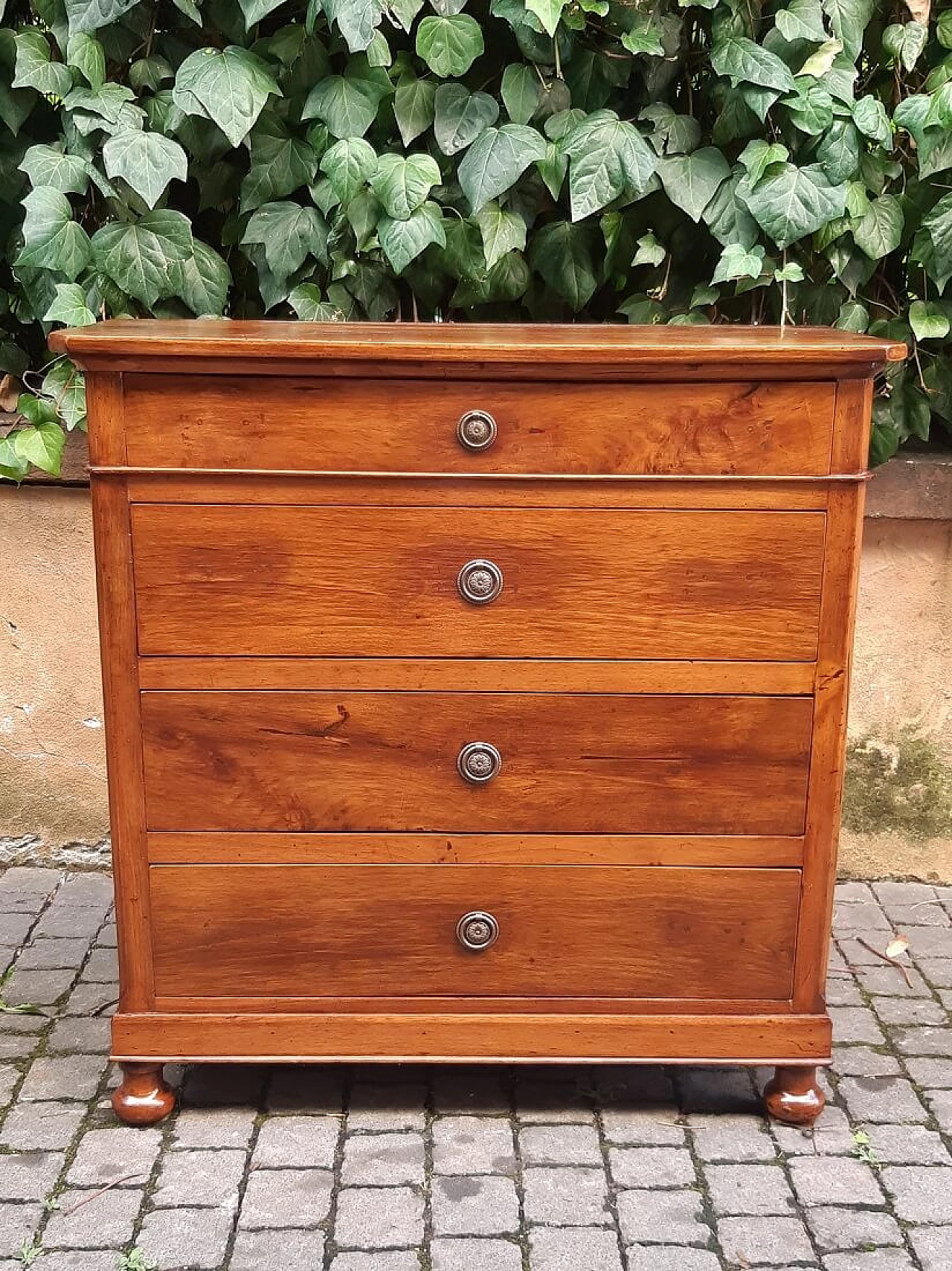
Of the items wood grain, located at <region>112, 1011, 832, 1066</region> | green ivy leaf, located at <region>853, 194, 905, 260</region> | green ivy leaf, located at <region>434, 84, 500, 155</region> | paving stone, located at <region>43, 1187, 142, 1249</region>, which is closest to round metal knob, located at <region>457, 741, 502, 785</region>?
wood grain, located at <region>112, 1011, 832, 1066</region>

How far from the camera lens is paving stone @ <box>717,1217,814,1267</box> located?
1.75 m

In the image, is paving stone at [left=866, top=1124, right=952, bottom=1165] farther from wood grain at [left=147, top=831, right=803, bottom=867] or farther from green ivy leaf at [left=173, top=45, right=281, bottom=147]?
green ivy leaf at [left=173, top=45, right=281, bottom=147]

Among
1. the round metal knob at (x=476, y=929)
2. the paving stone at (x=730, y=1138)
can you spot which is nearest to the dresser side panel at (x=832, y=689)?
the paving stone at (x=730, y=1138)

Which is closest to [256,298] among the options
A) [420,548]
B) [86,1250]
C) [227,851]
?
[420,548]

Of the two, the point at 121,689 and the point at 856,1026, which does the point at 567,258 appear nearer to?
the point at 121,689

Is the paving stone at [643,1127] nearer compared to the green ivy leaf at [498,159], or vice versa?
the paving stone at [643,1127]

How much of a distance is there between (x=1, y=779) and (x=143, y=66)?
63.3 inches

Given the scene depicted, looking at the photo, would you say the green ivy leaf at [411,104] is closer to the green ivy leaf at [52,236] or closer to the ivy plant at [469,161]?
the ivy plant at [469,161]

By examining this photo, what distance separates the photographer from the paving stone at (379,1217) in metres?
1.77

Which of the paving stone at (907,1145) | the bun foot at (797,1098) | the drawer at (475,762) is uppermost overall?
the drawer at (475,762)

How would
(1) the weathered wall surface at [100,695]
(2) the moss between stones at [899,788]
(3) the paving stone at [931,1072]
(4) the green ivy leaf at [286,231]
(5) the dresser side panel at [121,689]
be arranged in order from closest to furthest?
(5) the dresser side panel at [121,689], (3) the paving stone at [931,1072], (4) the green ivy leaf at [286,231], (1) the weathered wall surface at [100,695], (2) the moss between stones at [899,788]

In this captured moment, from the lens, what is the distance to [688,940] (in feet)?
6.54

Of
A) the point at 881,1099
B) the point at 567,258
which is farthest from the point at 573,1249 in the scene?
the point at 567,258

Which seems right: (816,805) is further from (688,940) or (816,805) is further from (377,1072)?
(377,1072)
